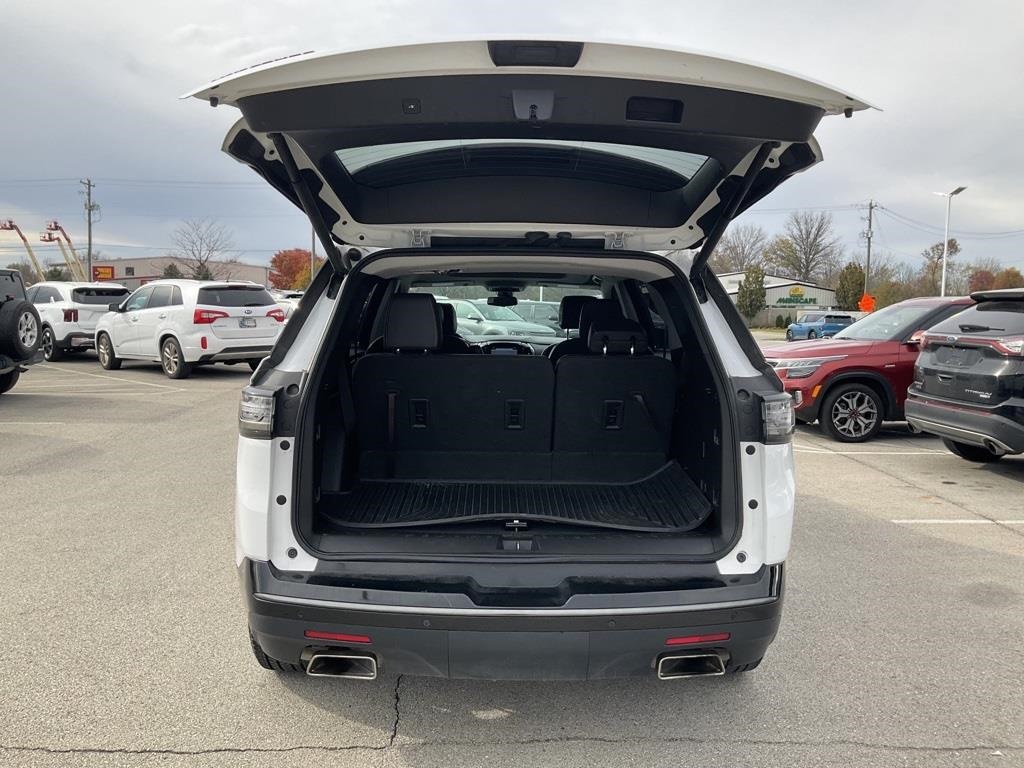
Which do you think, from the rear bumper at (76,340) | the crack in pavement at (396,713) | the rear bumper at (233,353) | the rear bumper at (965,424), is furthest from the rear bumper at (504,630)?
the rear bumper at (76,340)

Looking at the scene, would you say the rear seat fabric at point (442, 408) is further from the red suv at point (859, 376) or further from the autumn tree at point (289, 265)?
the autumn tree at point (289, 265)

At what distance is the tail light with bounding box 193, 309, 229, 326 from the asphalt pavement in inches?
297

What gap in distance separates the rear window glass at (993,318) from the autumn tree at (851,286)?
5567cm

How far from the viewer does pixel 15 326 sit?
9531 mm

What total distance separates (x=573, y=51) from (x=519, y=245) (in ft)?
3.84

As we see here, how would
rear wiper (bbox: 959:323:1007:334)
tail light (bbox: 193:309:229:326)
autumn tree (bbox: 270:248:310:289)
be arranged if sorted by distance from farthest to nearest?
autumn tree (bbox: 270:248:310:289) → tail light (bbox: 193:309:229:326) → rear wiper (bbox: 959:323:1007:334)

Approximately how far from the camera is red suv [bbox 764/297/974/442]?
26.7 ft

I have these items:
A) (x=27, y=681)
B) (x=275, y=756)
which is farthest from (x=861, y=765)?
(x=27, y=681)

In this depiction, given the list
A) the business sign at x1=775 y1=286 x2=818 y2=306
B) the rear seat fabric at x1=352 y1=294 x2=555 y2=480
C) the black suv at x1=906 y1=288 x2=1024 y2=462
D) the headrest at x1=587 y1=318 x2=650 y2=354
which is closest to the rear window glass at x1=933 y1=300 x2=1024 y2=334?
the black suv at x1=906 y1=288 x2=1024 y2=462

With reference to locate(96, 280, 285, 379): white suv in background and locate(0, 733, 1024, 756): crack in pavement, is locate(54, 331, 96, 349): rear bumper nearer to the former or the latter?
locate(96, 280, 285, 379): white suv in background

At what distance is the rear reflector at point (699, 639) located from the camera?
7.58 feet

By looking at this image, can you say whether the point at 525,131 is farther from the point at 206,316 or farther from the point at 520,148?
the point at 206,316

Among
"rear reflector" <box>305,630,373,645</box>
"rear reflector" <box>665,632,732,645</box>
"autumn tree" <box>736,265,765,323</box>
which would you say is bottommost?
"rear reflector" <box>305,630,373,645</box>

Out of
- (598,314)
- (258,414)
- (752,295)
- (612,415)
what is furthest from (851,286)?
(258,414)
